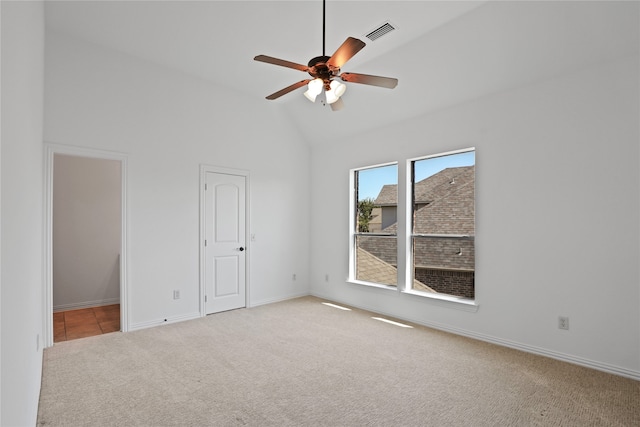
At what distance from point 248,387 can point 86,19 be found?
390cm

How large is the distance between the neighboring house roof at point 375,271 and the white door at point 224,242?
1.85 metres

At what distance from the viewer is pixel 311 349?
354cm

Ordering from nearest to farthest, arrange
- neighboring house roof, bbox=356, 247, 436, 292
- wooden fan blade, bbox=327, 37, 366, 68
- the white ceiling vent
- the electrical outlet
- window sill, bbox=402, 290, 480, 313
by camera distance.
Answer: wooden fan blade, bbox=327, 37, 366, 68
the electrical outlet
the white ceiling vent
window sill, bbox=402, 290, 480, 313
neighboring house roof, bbox=356, 247, 436, 292

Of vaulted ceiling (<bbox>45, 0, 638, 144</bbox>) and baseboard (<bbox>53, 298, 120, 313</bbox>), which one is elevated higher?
vaulted ceiling (<bbox>45, 0, 638, 144</bbox>)

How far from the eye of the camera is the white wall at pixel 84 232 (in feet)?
16.9

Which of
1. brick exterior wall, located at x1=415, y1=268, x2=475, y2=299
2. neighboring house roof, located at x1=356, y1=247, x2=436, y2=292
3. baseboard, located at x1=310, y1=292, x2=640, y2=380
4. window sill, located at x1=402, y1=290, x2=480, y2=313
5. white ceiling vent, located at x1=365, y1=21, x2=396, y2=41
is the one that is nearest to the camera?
baseboard, located at x1=310, y1=292, x2=640, y2=380

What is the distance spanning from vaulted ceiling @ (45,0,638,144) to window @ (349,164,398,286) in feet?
3.58

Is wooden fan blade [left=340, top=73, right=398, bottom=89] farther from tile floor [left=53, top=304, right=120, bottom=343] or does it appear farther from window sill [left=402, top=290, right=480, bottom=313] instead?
tile floor [left=53, top=304, right=120, bottom=343]

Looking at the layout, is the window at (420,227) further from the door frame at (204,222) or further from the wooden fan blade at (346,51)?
the wooden fan blade at (346,51)

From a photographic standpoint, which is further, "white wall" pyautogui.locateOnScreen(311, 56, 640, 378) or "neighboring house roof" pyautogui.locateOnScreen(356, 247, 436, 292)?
"neighboring house roof" pyautogui.locateOnScreen(356, 247, 436, 292)

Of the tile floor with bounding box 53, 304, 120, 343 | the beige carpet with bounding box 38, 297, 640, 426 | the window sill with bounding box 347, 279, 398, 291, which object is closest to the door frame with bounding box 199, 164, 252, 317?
the beige carpet with bounding box 38, 297, 640, 426

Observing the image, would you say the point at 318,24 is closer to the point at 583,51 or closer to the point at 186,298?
the point at 583,51

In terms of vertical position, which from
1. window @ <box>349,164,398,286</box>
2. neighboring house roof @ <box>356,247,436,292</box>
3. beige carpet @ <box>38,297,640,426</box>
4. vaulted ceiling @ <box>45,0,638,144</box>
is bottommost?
beige carpet @ <box>38,297,640,426</box>

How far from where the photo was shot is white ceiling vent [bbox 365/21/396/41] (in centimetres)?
338
